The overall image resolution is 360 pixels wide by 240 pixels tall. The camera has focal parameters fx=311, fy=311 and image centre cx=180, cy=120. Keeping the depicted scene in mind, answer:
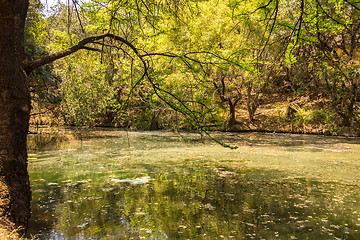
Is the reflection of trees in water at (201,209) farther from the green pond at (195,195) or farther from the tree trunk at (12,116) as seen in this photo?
the tree trunk at (12,116)

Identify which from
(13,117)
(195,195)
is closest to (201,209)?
(195,195)

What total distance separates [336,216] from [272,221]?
1.04 m

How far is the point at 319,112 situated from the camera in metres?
17.0

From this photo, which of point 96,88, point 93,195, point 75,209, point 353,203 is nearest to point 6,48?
point 75,209

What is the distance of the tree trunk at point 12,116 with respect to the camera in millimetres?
3215

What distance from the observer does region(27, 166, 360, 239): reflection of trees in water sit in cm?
404

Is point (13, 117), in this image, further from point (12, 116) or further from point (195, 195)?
point (195, 195)

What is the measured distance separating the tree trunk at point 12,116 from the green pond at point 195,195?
793 mm

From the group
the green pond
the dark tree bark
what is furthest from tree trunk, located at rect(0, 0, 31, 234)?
the green pond

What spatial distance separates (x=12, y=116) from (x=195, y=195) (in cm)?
343

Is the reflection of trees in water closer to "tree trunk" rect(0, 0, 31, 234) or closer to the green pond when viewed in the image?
the green pond

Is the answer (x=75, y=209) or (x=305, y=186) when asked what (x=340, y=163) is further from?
(x=75, y=209)

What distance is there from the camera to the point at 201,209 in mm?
4875

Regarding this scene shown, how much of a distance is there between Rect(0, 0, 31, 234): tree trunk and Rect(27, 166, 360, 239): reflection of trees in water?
877 millimetres
